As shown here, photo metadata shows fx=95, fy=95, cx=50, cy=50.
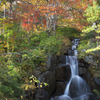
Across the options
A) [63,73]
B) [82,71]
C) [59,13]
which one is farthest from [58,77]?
[59,13]

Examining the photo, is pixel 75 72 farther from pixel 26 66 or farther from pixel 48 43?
pixel 26 66

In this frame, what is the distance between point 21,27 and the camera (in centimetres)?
952

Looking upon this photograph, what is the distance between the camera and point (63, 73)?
9.01 metres

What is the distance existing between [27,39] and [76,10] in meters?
5.91

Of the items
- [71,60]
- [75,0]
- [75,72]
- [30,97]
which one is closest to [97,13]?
[75,0]

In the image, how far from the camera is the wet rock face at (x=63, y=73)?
28.9 feet

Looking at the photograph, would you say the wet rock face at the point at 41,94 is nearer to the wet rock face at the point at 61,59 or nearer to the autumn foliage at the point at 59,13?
the wet rock face at the point at 61,59

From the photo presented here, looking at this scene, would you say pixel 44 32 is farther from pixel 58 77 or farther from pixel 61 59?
pixel 58 77

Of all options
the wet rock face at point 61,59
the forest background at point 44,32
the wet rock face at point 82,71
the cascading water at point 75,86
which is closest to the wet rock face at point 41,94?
the forest background at point 44,32

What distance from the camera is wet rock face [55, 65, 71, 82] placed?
8.81 meters

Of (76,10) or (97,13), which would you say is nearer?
(97,13)

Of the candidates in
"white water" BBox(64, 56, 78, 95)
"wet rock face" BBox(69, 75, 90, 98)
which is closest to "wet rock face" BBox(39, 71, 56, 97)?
"white water" BBox(64, 56, 78, 95)

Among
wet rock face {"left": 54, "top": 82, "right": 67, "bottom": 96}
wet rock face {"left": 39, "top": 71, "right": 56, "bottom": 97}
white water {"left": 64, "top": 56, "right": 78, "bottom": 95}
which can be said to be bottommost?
wet rock face {"left": 54, "top": 82, "right": 67, "bottom": 96}

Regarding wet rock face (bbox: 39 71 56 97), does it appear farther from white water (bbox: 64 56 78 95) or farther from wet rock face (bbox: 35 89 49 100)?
white water (bbox: 64 56 78 95)
